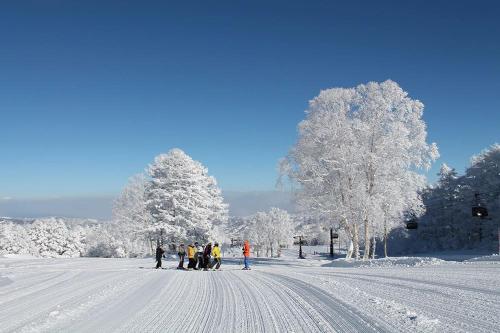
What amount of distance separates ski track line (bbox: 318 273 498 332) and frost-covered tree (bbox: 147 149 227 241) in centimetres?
3100

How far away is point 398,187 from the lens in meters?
27.3

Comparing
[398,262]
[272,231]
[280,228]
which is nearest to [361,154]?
[398,262]

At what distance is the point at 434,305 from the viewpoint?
30.2 ft

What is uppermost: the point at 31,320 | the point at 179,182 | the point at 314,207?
the point at 179,182

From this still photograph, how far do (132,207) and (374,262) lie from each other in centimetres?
3753

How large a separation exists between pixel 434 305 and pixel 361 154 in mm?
19138

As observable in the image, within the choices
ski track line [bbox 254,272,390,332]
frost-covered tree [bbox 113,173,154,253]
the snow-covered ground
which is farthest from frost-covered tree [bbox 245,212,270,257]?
ski track line [bbox 254,272,390,332]

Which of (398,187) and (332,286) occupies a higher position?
(398,187)

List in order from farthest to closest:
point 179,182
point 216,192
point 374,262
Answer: point 216,192
point 179,182
point 374,262

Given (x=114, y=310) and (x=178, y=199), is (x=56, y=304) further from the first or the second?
(x=178, y=199)

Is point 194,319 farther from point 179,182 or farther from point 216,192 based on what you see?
point 216,192

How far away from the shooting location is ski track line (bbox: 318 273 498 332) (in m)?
7.22

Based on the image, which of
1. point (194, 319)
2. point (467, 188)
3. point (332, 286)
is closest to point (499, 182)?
point (467, 188)

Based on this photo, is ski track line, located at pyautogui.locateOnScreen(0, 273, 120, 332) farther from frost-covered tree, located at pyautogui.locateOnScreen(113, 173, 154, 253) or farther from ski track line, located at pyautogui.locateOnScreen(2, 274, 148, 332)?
frost-covered tree, located at pyautogui.locateOnScreen(113, 173, 154, 253)
